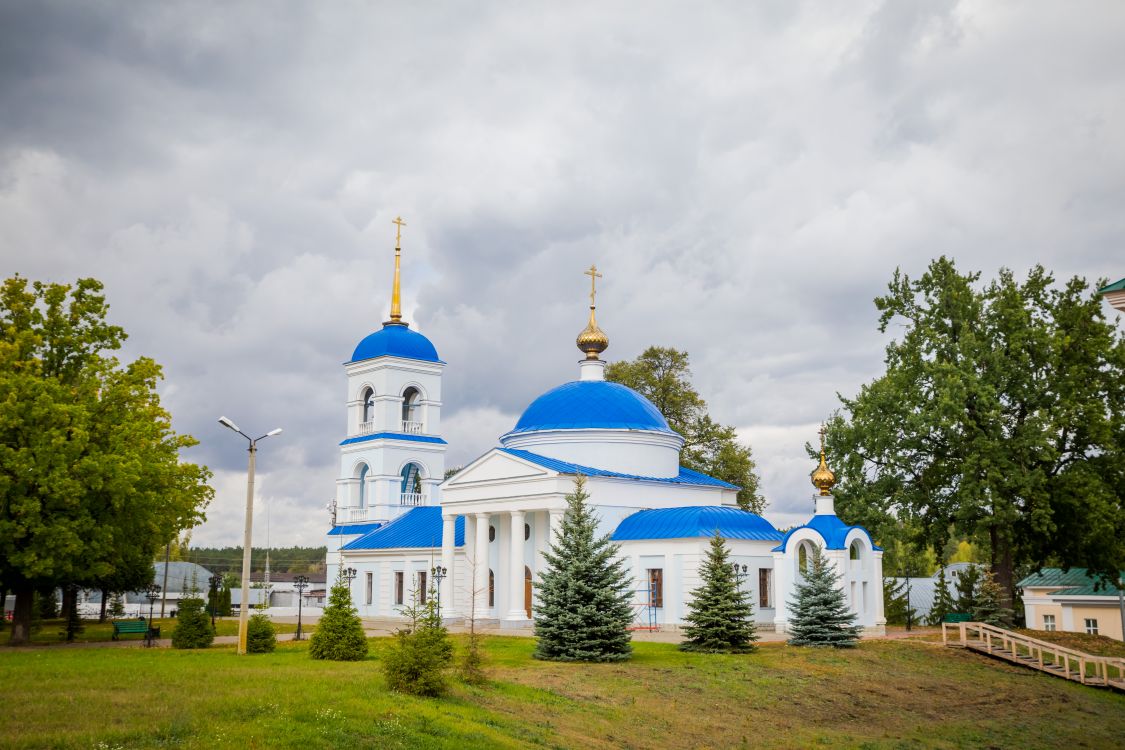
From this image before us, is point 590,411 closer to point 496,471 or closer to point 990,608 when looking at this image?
point 496,471

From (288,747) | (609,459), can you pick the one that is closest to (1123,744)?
(288,747)

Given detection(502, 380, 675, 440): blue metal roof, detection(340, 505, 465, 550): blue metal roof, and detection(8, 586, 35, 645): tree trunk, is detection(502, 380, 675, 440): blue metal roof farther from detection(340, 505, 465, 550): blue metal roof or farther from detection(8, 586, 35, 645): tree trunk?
detection(8, 586, 35, 645): tree trunk

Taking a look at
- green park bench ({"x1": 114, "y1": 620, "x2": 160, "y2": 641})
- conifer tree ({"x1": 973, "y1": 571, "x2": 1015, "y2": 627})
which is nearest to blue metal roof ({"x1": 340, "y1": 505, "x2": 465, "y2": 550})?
green park bench ({"x1": 114, "y1": 620, "x2": 160, "y2": 641})

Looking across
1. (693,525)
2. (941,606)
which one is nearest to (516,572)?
(693,525)

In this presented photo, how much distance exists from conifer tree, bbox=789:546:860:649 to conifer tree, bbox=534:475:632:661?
20.0 ft

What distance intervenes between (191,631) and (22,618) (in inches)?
231

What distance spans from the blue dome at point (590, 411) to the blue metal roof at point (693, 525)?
15.2 feet

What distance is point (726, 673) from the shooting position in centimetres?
2294

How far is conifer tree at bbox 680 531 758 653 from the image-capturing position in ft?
84.5

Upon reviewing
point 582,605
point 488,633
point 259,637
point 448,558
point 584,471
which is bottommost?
point 488,633

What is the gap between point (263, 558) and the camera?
123938 mm

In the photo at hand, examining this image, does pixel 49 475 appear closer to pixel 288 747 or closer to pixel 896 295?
pixel 288 747

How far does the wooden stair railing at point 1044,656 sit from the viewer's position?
2730 cm

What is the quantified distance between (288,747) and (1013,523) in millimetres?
27895
